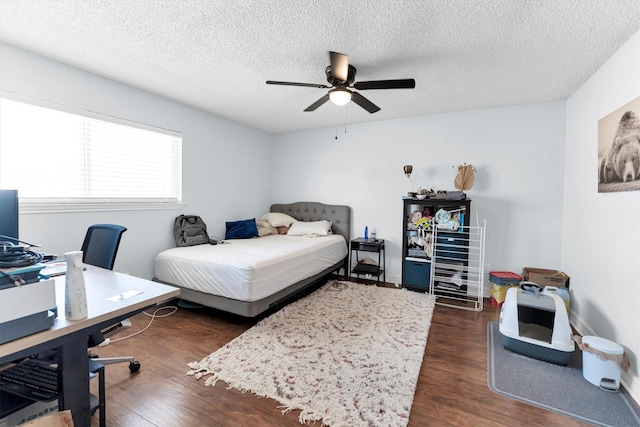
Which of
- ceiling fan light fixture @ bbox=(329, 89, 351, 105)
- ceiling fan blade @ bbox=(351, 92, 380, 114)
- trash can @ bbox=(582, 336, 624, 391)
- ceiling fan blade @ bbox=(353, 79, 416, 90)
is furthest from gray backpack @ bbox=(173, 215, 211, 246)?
trash can @ bbox=(582, 336, 624, 391)

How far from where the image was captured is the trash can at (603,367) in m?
1.81

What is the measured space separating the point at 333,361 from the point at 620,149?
2.76m

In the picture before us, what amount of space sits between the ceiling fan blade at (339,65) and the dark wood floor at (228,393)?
7.72 ft

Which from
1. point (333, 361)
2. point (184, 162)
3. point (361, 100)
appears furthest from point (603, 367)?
point (184, 162)

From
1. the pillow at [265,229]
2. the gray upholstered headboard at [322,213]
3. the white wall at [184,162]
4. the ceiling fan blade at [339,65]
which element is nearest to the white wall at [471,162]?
the gray upholstered headboard at [322,213]

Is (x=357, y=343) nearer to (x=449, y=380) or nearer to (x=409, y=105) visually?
(x=449, y=380)

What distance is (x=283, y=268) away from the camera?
285 centimetres

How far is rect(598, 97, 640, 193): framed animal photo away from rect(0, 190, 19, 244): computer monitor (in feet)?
12.5

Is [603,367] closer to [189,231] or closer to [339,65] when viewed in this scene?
[339,65]

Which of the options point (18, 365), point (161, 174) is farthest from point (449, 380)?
point (161, 174)

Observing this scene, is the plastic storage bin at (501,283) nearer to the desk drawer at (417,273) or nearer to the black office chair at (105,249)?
the desk drawer at (417,273)

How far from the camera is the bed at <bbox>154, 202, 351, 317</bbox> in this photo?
8.19 feet

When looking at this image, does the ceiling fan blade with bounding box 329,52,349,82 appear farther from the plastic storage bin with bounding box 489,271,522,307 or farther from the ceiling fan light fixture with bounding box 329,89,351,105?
the plastic storage bin with bounding box 489,271,522,307

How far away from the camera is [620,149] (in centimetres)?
210
